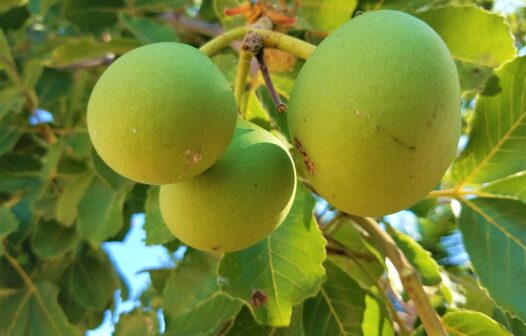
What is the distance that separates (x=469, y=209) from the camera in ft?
5.41

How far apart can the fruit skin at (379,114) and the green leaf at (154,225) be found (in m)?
0.69

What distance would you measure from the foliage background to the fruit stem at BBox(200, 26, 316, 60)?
0.35 metres

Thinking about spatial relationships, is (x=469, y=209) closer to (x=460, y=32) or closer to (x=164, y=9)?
(x=460, y=32)

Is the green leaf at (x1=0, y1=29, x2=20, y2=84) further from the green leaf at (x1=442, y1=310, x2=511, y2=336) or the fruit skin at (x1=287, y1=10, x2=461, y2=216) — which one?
the green leaf at (x1=442, y1=310, x2=511, y2=336)

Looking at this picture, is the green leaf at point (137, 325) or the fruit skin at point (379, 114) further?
the green leaf at point (137, 325)

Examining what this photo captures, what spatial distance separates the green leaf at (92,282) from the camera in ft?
8.02

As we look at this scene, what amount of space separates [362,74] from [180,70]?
1.04 ft

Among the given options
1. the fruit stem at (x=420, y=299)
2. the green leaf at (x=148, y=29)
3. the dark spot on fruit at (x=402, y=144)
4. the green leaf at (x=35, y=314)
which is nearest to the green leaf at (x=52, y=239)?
the green leaf at (x=35, y=314)

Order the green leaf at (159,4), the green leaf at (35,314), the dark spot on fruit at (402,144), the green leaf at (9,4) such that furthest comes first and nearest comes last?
the green leaf at (9,4), the green leaf at (159,4), the green leaf at (35,314), the dark spot on fruit at (402,144)

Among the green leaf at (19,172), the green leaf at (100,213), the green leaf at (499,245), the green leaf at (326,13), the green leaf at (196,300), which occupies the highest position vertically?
the green leaf at (326,13)

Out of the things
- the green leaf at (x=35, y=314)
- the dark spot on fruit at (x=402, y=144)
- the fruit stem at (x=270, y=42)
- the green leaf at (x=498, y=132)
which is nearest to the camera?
the dark spot on fruit at (x=402, y=144)

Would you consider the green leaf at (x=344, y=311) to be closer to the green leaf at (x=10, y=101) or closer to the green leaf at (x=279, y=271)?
the green leaf at (x=279, y=271)

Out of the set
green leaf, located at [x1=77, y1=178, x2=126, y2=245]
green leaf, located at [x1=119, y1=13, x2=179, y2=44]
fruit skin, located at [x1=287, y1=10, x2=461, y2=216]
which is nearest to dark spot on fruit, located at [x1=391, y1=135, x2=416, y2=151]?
fruit skin, located at [x1=287, y1=10, x2=461, y2=216]

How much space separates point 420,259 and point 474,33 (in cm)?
66
